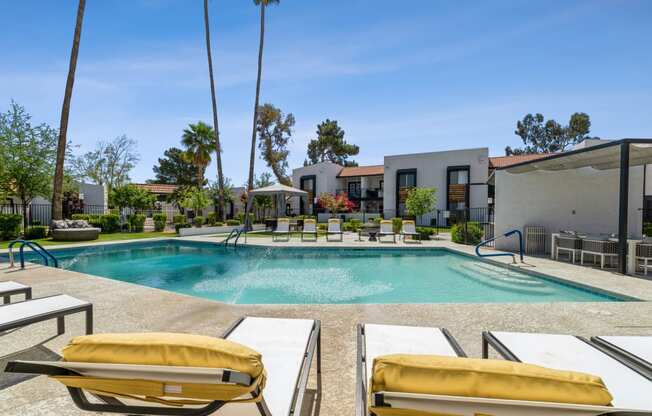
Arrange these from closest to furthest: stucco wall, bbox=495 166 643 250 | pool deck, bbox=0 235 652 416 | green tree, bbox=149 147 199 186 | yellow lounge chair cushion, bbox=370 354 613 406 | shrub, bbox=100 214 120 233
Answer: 1. yellow lounge chair cushion, bbox=370 354 613 406
2. pool deck, bbox=0 235 652 416
3. stucco wall, bbox=495 166 643 250
4. shrub, bbox=100 214 120 233
5. green tree, bbox=149 147 199 186

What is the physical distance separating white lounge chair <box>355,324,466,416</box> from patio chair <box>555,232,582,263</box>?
869 centimetres

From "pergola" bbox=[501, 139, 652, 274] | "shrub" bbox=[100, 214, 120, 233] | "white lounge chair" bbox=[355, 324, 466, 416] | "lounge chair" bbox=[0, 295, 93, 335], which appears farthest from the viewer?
"shrub" bbox=[100, 214, 120, 233]

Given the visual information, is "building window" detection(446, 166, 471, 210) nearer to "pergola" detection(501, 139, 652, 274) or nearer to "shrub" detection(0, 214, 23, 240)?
"pergola" detection(501, 139, 652, 274)

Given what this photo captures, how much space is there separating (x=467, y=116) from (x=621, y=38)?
10.0 metres

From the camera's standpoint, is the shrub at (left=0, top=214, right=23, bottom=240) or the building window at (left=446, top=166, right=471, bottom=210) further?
the building window at (left=446, top=166, right=471, bottom=210)

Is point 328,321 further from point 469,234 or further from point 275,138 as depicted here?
point 275,138

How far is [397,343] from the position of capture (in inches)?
91.8

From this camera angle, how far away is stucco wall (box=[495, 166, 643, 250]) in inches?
436

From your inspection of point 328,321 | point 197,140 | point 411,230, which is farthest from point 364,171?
point 328,321

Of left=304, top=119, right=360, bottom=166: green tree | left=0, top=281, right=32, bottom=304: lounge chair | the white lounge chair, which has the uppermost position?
left=304, top=119, right=360, bottom=166: green tree

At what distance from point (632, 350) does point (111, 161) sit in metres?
41.6

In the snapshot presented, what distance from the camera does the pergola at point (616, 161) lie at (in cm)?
757

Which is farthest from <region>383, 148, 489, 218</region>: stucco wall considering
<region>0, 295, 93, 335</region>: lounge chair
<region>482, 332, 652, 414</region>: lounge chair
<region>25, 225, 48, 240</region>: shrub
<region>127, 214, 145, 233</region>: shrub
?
<region>0, 295, 93, 335</region>: lounge chair

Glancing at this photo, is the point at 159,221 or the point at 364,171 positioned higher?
the point at 364,171
